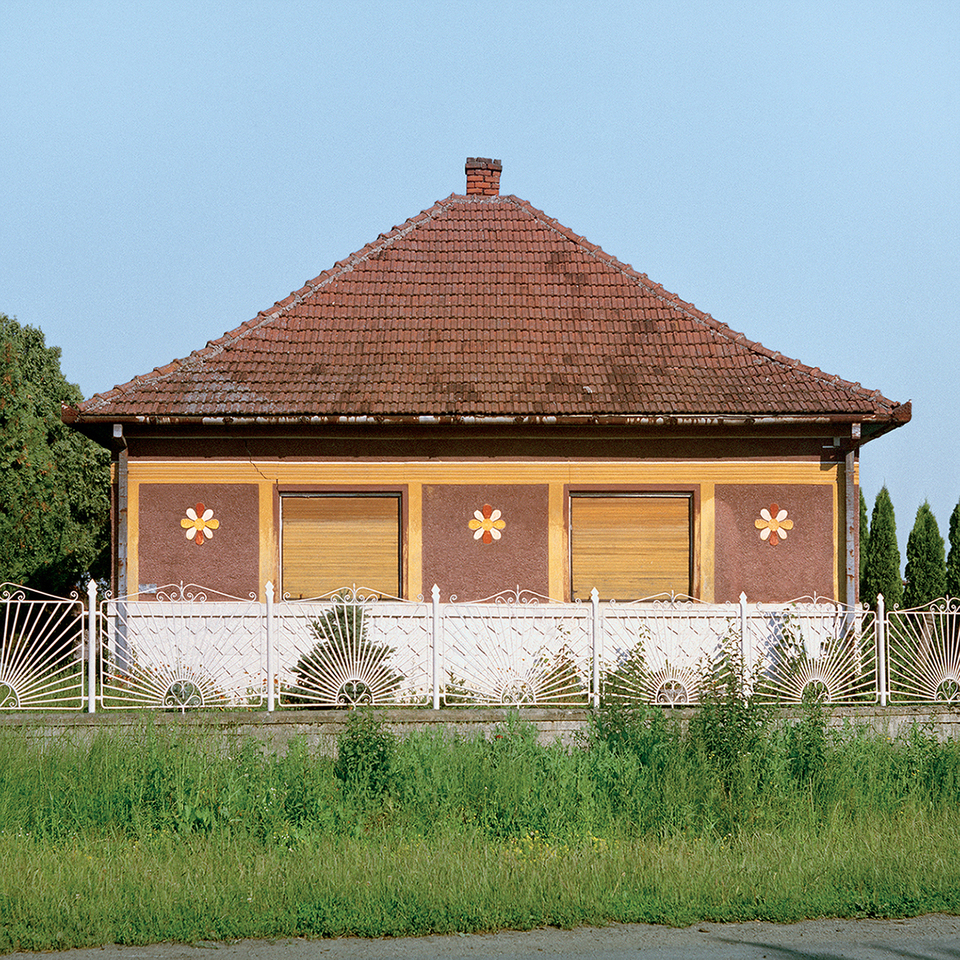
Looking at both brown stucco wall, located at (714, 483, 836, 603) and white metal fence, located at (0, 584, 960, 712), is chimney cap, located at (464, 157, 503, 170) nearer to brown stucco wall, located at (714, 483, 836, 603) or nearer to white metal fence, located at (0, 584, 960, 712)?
brown stucco wall, located at (714, 483, 836, 603)

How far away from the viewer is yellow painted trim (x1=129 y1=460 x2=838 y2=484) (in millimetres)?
12055

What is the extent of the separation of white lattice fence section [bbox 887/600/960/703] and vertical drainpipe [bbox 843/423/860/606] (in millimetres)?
2405

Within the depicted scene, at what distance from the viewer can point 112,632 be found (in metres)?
8.97

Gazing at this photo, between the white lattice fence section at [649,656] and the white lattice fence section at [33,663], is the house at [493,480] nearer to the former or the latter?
the white lattice fence section at [649,656]

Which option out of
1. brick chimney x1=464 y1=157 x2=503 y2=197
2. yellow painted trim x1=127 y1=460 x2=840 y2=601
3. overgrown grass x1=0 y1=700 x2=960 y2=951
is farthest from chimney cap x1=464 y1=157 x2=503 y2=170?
overgrown grass x1=0 y1=700 x2=960 y2=951

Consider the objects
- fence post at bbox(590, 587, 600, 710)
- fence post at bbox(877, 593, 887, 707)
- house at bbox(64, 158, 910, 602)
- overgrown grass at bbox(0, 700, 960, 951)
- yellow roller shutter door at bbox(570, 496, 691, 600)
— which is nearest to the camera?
overgrown grass at bbox(0, 700, 960, 951)

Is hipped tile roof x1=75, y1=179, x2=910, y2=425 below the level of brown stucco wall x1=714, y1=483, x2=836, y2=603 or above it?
above

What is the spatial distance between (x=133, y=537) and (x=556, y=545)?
5015 millimetres

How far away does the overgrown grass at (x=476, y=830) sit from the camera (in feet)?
18.9

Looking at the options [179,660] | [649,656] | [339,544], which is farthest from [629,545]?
[179,660]

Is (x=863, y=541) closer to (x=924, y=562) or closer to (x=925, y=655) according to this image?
(x=924, y=562)

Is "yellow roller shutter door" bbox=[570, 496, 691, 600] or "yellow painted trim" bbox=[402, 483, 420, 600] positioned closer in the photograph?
"yellow painted trim" bbox=[402, 483, 420, 600]

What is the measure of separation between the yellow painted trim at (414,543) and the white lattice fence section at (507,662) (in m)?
1.57

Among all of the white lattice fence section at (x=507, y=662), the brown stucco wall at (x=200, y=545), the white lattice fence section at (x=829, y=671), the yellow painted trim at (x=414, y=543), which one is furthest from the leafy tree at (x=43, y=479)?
the white lattice fence section at (x=829, y=671)
